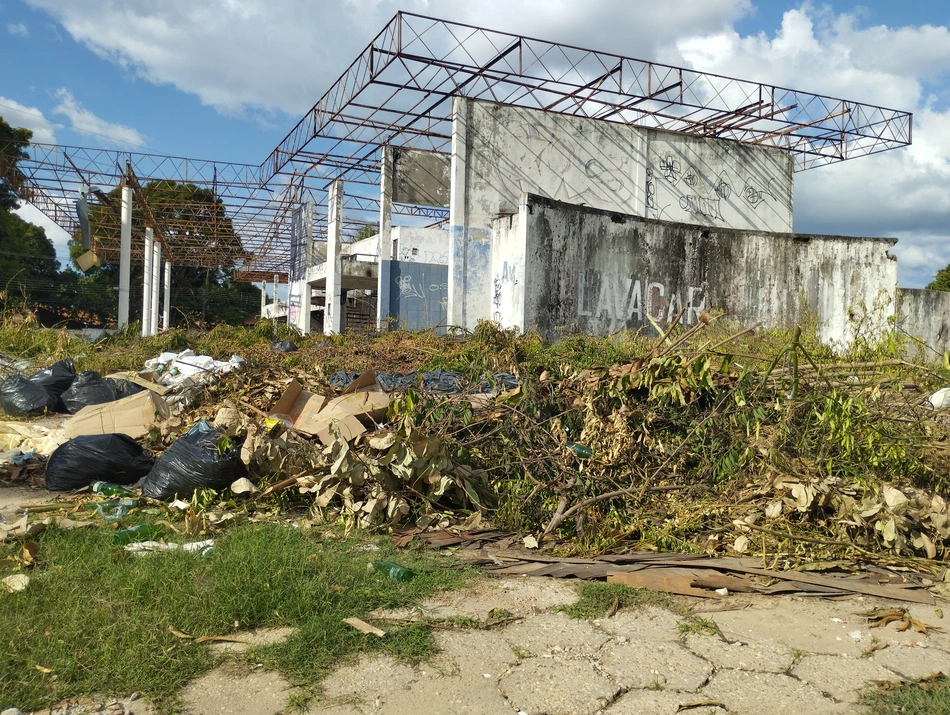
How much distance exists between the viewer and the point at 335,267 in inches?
817

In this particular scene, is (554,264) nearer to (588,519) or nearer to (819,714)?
(588,519)

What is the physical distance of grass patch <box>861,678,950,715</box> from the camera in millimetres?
2607

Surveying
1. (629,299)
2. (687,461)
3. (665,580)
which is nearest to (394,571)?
(665,580)

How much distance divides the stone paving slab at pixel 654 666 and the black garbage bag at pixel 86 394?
683 centimetres

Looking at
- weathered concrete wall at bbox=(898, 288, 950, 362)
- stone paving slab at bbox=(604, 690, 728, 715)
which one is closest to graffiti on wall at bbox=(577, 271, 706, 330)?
weathered concrete wall at bbox=(898, 288, 950, 362)

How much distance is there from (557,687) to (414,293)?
51.3 feet

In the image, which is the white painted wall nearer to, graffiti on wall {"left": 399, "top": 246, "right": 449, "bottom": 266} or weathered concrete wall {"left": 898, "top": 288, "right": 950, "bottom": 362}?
graffiti on wall {"left": 399, "top": 246, "right": 449, "bottom": 266}

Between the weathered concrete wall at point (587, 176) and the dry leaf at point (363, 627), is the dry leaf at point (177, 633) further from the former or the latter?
the weathered concrete wall at point (587, 176)

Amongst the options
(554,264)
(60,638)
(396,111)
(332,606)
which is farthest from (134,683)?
(396,111)

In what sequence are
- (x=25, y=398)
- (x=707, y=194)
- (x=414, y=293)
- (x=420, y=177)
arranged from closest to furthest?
(x=25, y=398)
(x=414, y=293)
(x=707, y=194)
(x=420, y=177)

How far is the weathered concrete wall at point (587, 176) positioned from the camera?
1452 cm

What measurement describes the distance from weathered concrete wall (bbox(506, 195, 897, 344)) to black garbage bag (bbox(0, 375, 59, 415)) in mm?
6975

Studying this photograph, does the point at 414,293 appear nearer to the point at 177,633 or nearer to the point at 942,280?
the point at 177,633

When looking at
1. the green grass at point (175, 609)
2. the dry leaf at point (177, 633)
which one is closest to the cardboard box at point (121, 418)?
the green grass at point (175, 609)
